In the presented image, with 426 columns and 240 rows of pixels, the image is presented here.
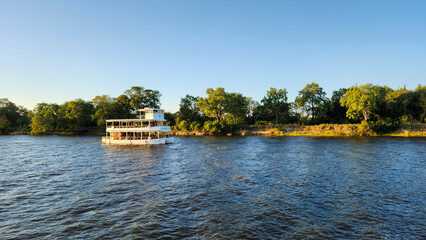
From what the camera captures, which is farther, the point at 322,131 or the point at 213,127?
the point at 213,127

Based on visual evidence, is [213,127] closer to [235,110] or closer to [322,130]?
[235,110]

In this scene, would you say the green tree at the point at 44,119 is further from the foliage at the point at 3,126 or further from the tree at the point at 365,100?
the tree at the point at 365,100

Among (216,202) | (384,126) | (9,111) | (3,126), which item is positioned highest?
(9,111)

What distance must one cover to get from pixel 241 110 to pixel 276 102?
1429 cm

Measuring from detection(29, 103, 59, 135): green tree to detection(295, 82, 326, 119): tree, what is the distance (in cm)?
11064

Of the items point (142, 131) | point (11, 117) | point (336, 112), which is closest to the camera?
point (142, 131)

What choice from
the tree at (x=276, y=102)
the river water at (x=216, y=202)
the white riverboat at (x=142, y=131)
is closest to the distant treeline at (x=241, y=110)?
the tree at (x=276, y=102)

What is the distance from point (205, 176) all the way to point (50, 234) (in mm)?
13959

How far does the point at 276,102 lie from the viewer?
95.9 metres

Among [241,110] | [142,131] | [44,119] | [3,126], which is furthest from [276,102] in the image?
[3,126]

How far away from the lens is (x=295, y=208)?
14.7 m

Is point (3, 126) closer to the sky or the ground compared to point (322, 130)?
closer to the sky

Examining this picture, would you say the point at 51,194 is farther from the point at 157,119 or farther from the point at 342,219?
the point at 157,119

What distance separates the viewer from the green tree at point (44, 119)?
110m
